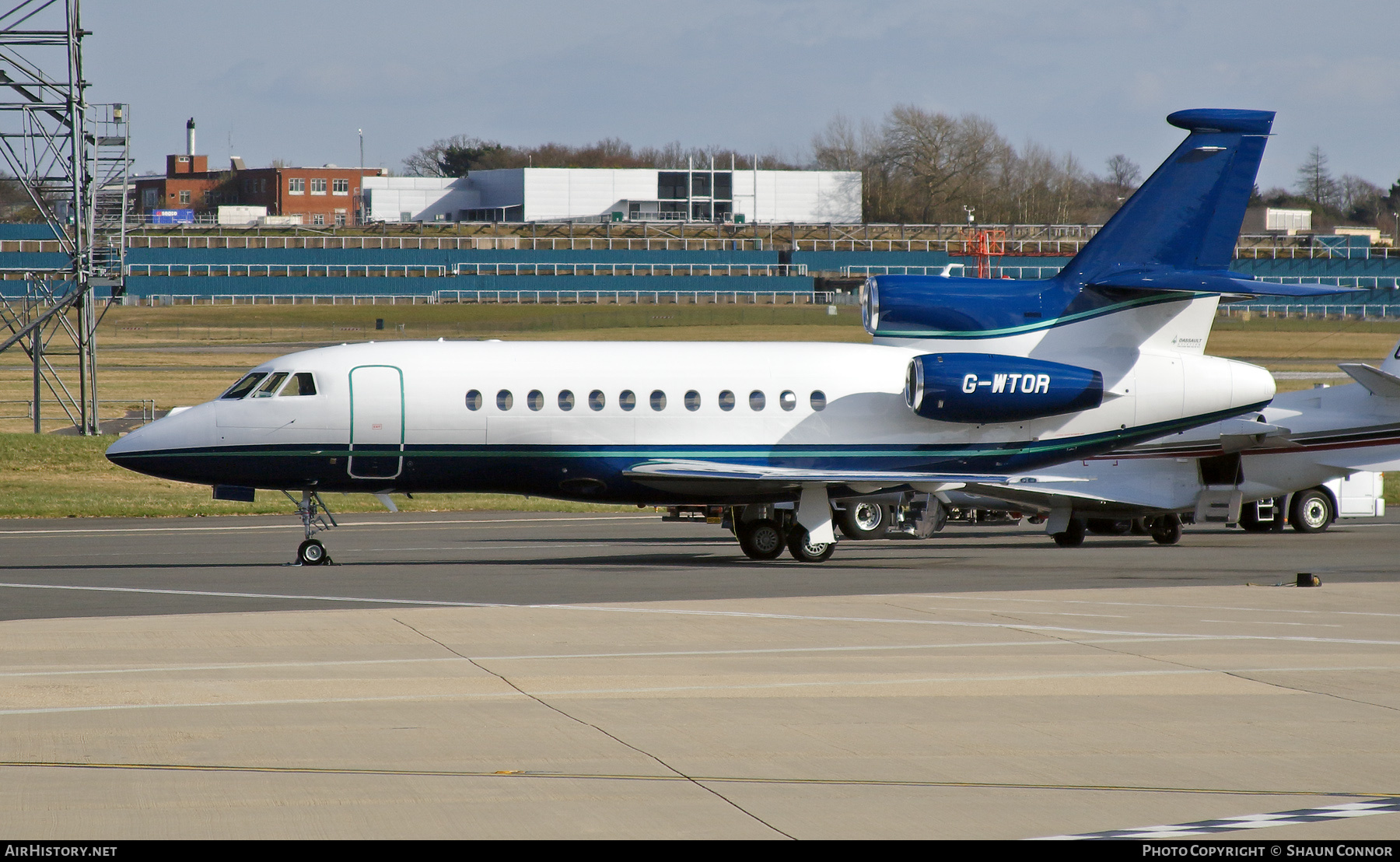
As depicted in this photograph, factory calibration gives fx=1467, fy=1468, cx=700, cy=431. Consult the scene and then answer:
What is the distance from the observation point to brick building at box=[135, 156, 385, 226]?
6511 inches

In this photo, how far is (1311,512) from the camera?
30.7 meters

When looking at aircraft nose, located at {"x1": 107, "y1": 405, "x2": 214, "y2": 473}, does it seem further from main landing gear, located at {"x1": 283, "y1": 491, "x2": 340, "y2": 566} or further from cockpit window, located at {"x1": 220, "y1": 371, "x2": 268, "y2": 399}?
main landing gear, located at {"x1": 283, "y1": 491, "x2": 340, "y2": 566}

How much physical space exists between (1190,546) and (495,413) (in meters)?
13.4

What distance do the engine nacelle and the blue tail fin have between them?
186cm

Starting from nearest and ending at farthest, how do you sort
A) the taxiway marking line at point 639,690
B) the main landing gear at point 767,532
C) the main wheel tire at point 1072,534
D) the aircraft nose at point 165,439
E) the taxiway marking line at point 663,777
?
the taxiway marking line at point 663,777 → the taxiway marking line at point 639,690 → the aircraft nose at point 165,439 → the main landing gear at point 767,532 → the main wheel tire at point 1072,534

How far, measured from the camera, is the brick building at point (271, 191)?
165m

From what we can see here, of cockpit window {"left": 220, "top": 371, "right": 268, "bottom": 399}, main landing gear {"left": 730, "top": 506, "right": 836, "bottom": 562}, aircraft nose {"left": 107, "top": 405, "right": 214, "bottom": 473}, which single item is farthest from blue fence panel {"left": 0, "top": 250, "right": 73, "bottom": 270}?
main landing gear {"left": 730, "top": 506, "right": 836, "bottom": 562}

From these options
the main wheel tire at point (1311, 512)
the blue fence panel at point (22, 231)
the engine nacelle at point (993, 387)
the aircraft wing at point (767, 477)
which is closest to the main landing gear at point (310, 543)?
the aircraft wing at point (767, 477)

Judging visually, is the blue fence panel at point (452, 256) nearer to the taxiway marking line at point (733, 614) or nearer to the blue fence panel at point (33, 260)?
the blue fence panel at point (33, 260)

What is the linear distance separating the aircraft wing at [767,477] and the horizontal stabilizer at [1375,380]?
939 centimetres

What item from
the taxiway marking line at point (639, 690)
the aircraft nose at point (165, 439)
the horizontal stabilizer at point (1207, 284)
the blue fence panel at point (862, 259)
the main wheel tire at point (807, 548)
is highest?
the blue fence panel at point (862, 259)

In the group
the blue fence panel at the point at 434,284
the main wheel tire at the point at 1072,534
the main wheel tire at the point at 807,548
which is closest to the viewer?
the main wheel tire at the point at 807,548

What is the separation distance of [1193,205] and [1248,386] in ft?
10.5
